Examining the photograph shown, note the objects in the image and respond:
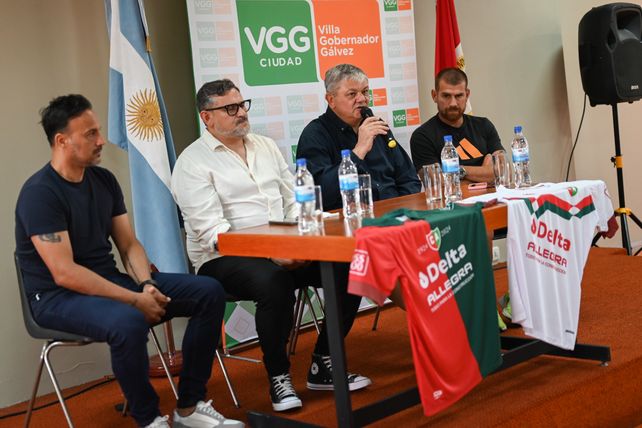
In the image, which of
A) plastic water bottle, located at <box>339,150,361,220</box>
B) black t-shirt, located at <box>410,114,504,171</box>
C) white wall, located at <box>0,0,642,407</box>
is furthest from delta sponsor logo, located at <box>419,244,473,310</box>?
white wall, located at <box>0,0,642,407</box>

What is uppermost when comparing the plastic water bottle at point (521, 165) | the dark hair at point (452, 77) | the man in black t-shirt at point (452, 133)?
the dark hair at point (452, 77)

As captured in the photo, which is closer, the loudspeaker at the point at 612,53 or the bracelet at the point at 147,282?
the bracelet at the point at 147,282

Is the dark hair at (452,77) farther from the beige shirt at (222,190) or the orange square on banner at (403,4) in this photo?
the beige shirt at (222,190)

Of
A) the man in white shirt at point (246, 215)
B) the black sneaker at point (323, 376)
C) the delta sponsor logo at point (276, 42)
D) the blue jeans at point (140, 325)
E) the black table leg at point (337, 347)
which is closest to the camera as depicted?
the black table leg at point (337, 347)

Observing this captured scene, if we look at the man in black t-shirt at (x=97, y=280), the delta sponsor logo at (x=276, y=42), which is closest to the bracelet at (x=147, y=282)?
the man in black t-shirt at (x=97, y=280)

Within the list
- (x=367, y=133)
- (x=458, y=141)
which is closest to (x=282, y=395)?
(x=367, y=133)

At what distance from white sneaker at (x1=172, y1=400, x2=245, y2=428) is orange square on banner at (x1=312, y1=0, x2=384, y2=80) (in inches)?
88.8

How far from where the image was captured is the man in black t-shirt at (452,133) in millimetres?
4371

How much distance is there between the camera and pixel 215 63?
161 inches

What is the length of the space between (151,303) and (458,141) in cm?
225

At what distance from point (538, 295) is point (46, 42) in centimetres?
251

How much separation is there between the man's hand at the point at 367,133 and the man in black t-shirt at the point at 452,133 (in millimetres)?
808

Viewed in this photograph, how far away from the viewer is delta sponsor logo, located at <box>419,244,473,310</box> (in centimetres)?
233

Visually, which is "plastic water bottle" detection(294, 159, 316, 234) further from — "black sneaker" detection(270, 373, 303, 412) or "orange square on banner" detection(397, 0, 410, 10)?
"orange square on banner" detection(397, 0, 410, 10)
